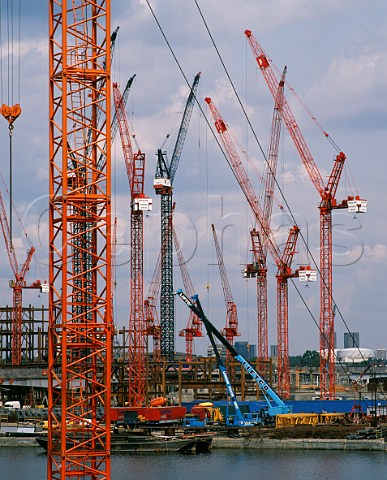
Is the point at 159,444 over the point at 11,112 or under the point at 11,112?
under

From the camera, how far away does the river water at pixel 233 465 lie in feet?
287

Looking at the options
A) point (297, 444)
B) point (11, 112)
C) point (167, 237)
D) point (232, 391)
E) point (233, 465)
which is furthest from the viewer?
point (167, 237)

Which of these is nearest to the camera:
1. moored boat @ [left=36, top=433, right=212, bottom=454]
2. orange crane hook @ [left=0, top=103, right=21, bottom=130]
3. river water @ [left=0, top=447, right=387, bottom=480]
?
orange crane hook @ [left=0, top=103, right=21, bottom=130]

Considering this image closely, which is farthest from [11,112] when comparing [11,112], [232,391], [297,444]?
[232,391]

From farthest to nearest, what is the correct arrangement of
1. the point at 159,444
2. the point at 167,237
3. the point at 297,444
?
1. the point at 167,237
2. the point at 297,444
3. the point at 159,444

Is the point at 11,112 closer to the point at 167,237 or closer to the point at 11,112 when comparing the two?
the point at 11,112

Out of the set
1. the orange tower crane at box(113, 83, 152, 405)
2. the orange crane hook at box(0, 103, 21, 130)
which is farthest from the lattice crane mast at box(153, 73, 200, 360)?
the orange crane hook at box(0, 103, 21, 130)

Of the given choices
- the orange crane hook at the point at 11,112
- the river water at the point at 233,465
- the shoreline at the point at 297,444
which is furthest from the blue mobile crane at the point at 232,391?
the orange crane hook at the point at 11,112

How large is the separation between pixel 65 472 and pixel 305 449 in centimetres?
5306

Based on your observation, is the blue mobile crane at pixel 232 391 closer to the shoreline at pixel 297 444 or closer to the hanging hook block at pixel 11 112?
the shoreline at pixel 297 444

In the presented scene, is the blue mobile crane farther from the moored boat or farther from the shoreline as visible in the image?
the moored boat

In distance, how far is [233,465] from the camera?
9469 centimetres

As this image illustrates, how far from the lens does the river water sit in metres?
87.4

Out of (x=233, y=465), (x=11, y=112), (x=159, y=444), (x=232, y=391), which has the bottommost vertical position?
(x=233, y=465)
